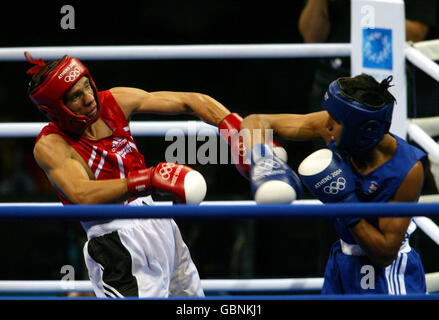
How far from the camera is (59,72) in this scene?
6.39ft

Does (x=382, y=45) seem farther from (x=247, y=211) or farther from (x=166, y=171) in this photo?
(x=247, y=211)

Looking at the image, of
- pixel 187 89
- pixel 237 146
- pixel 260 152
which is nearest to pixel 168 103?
pixel 237 146

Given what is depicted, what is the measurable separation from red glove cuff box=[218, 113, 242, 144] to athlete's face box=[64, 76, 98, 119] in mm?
406

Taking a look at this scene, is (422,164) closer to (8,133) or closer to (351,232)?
(351,232)

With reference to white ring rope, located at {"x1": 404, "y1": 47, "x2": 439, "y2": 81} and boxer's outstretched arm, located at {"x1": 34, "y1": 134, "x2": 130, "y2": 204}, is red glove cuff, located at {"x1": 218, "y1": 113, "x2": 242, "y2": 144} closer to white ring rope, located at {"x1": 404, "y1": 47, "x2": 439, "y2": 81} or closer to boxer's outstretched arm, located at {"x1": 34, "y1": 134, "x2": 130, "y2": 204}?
boxer's outstretched arm, located at {"x1": 34, "y1": 134, "x2": 130, "y2": 204}

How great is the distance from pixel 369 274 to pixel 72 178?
3.04ft

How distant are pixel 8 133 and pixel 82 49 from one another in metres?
0.41

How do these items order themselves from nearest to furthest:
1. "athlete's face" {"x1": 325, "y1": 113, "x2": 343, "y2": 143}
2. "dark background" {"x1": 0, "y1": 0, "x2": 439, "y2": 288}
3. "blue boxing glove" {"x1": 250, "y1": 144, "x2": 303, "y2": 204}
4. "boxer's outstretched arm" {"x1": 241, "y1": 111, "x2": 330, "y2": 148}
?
"blue boxing glove" {"x1": 250, "y1": 144, "x2": 303, "y2": 204} < "athlete's face" {"x1": 325, "y1": 113, "x2": 343, "y2": 143} < "boxer's outstretched arm" {"x1": 241, "y1": 111, "x2": 330, "y2": 148} < "dark background" {"x1": 0, "y1": 0, "x2": 439, "y2": 288}

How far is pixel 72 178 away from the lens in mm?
1881

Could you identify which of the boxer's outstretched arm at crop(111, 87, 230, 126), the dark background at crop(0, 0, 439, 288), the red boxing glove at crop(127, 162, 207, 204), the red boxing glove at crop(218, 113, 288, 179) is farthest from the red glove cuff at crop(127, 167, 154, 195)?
the dark background at crop(0, 0, 439, 288)

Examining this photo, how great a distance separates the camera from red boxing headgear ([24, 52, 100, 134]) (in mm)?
1933

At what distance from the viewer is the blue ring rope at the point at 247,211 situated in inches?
52.5

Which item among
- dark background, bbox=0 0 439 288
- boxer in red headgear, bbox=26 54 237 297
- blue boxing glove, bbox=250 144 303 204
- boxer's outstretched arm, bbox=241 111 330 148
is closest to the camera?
blue boxing glove, bbox=250 144 303 204
